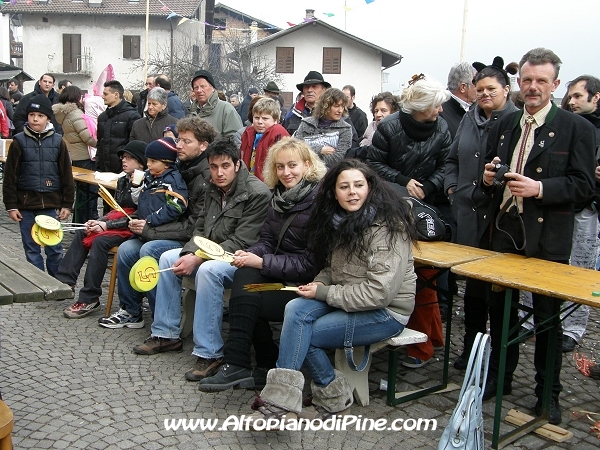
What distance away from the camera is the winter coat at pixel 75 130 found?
28.7 ft

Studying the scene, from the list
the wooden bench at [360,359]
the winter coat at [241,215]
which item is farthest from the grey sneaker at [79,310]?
the wooden bench at [360,359]

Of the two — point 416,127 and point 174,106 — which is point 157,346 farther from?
point 174,106

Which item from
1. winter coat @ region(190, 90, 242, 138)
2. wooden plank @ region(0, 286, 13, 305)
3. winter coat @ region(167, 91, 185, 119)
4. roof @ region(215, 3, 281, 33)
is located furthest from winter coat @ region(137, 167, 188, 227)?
roof @ region(215, 3, 281, 33)

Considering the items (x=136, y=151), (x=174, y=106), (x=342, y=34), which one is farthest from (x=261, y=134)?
(x=342, y=34)

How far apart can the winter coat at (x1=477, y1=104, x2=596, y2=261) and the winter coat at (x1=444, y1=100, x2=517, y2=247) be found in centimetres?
73

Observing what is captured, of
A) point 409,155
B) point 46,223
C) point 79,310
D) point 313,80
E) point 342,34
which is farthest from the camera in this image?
point 342,34

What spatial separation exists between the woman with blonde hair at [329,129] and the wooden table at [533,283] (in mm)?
2397

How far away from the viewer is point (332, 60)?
38969 mm

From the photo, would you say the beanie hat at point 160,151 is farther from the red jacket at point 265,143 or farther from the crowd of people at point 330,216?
the red jacket at point 265,143

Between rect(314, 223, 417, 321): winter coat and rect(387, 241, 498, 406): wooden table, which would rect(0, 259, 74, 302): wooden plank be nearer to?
rect(314, 223, 417, 321): winter coat

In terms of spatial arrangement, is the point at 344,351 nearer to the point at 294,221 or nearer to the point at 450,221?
the point at 294,221

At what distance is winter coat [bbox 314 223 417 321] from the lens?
11.8 feet

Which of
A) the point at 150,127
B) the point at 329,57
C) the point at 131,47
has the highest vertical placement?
the point at 131,47

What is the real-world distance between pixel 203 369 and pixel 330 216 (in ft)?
4.34
